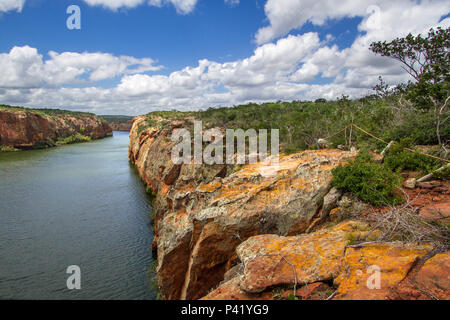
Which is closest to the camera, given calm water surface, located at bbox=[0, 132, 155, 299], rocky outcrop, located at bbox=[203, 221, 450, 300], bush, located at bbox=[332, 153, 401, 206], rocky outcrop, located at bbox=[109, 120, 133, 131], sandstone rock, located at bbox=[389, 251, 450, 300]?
sandstone rock, located at bbox=[389, 251, 450, 300]

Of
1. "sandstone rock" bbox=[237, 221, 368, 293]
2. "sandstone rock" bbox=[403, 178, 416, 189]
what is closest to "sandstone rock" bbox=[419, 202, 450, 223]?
"sandstone rock" bbox=[403, 178, 416, 189]

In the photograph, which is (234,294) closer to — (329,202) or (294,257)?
(294,257)

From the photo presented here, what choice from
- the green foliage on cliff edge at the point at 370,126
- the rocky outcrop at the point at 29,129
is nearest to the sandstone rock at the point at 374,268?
the green foliage on cliff edge at the point at 370,126

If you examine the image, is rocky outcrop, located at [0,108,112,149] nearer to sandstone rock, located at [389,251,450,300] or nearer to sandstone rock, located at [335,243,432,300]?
sandstone rock, located at [335,243,432,300]

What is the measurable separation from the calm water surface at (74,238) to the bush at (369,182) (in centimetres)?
977

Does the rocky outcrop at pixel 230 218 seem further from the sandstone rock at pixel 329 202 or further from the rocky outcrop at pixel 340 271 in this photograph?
the rocky outcrop at pixel 340 271

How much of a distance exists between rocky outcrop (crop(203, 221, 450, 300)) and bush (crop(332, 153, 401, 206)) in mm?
1624

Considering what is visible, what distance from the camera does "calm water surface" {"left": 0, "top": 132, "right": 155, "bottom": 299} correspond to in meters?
11.4

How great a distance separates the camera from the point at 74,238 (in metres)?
15.3

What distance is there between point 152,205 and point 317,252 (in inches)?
782

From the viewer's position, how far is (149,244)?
1513 cm

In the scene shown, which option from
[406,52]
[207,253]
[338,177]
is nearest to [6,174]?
[207,253]

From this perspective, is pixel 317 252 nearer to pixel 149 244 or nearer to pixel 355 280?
pixel 355 280
